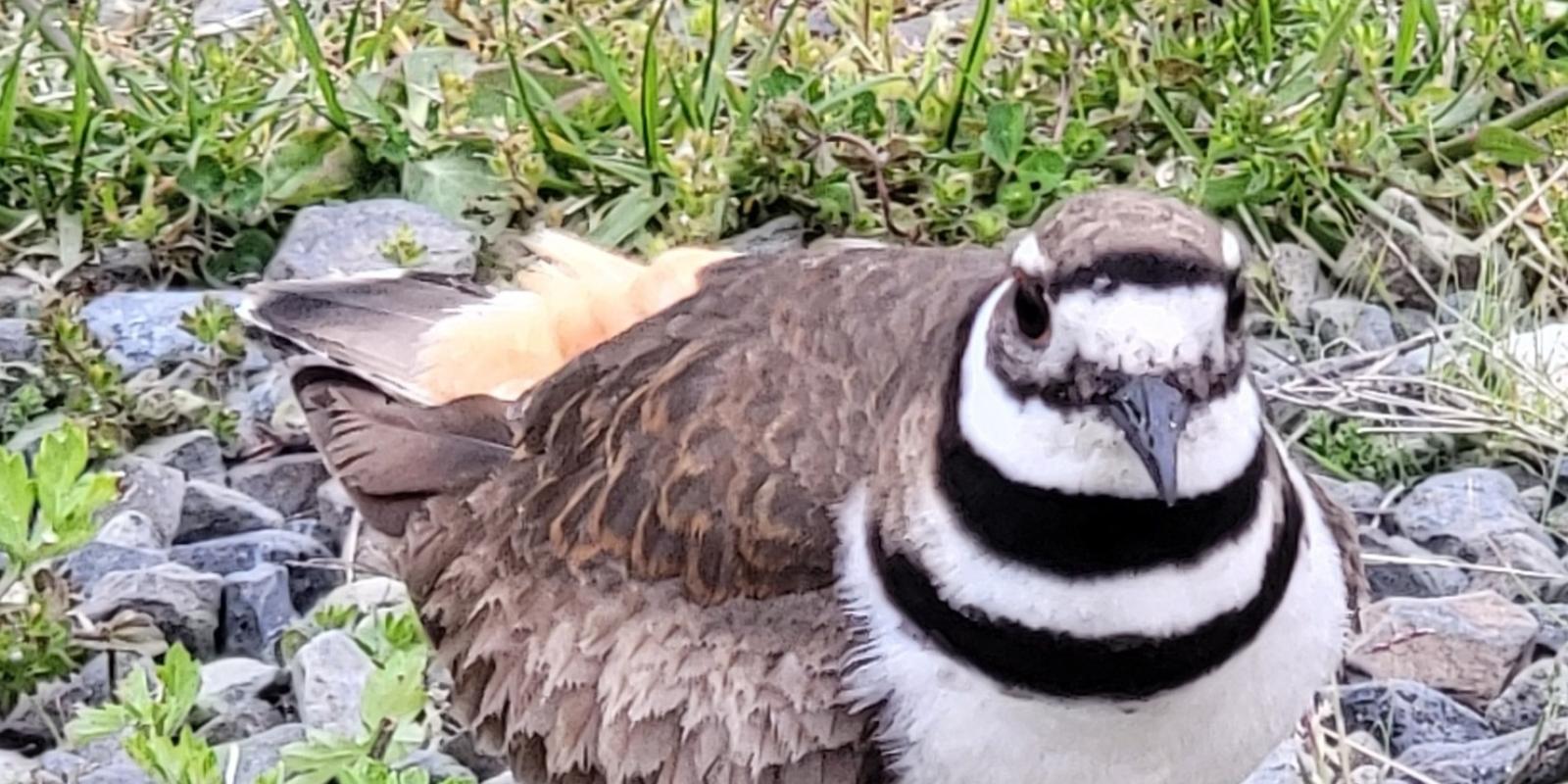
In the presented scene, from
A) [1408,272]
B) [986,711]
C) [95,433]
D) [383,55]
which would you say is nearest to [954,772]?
[986,711]

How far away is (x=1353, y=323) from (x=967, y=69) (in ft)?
2.38

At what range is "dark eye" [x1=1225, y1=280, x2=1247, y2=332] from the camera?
243 centimetres

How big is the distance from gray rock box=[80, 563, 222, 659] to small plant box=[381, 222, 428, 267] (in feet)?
2.33

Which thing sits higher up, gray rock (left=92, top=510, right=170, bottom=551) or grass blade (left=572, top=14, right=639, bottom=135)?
grass blade (left=572, top=14, right=639, bottom=135)

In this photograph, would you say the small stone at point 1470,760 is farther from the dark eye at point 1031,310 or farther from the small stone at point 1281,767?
the dark eye at point 1031,310

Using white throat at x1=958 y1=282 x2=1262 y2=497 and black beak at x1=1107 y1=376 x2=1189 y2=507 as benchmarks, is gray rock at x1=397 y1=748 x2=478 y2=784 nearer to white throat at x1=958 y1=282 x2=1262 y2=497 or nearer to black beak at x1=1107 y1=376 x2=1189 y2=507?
white throat at x1=958 y1=282 x2=1262 y2=497

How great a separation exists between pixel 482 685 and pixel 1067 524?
3.08 feet

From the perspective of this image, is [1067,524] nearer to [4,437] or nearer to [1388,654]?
[1388,654]

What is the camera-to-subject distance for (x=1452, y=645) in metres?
3.55

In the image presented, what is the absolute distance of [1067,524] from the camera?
250 centimetres

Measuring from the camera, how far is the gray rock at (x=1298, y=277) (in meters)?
4.33

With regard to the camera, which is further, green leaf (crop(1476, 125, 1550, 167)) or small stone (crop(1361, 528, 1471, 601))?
green leaf (crop(1476, 125, 1550, 167))

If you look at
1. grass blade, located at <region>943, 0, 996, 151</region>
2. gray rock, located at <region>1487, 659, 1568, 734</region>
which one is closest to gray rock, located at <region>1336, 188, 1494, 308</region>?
grass blade, located at <region>943, 0, 996, 151</region>

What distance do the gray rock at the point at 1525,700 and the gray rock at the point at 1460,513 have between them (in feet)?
1.06
